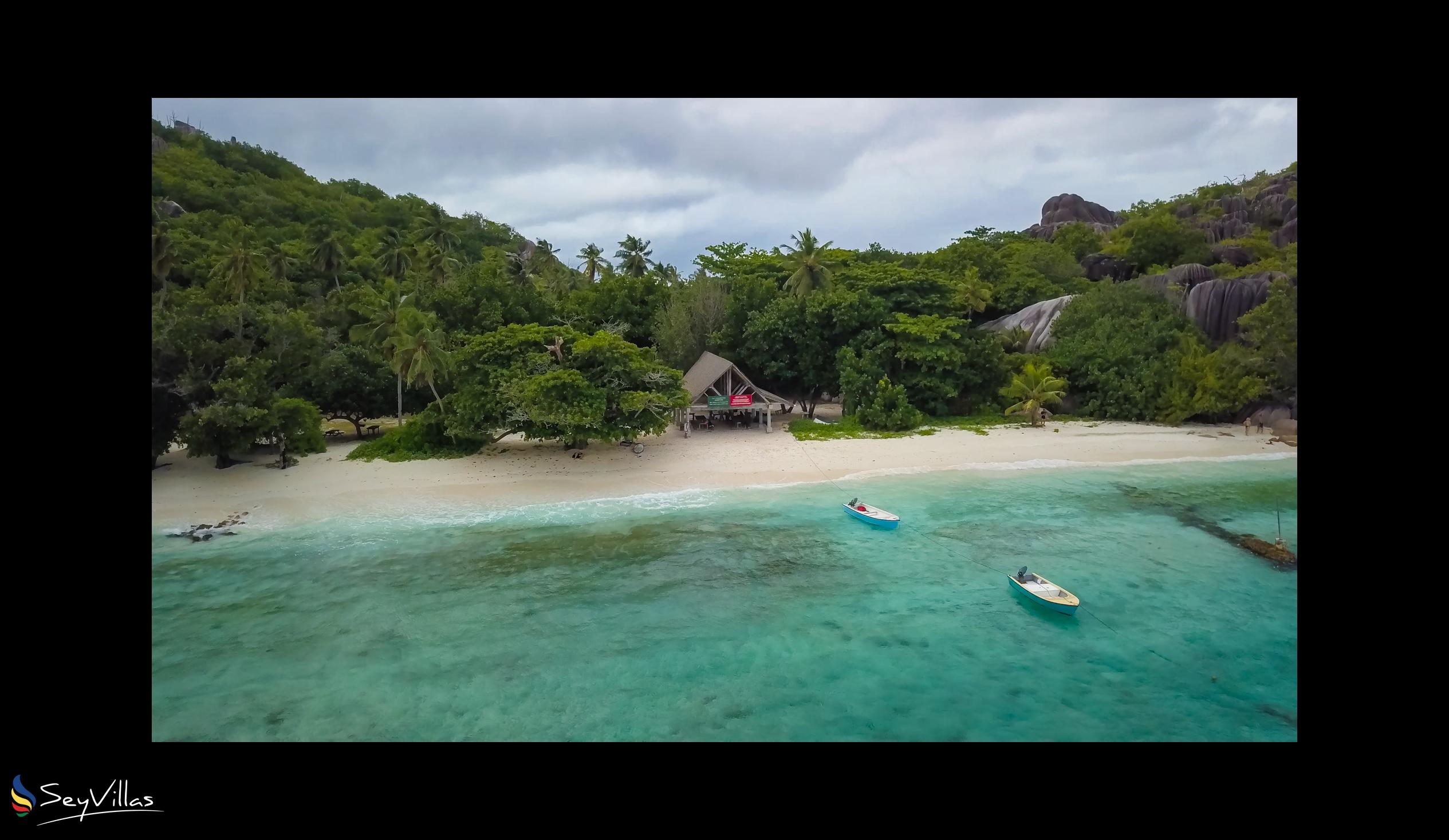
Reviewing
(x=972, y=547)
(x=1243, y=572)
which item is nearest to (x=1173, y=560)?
(x=1243, y=572)

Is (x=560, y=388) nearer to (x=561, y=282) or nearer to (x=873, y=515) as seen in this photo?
(x=873, y=515)

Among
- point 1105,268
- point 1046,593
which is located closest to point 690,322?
point 1046,593

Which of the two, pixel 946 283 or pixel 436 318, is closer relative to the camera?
pixel 436 318

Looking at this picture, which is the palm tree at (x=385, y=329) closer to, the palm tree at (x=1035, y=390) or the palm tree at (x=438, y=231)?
the palm tree at (x=438, y=231)

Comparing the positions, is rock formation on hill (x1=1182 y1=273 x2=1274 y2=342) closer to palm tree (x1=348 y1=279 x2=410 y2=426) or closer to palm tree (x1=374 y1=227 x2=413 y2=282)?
palm tree (x1=348 y1=279 x2=410 y2=426)

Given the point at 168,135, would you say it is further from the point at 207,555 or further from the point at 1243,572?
the point at 1243,572
